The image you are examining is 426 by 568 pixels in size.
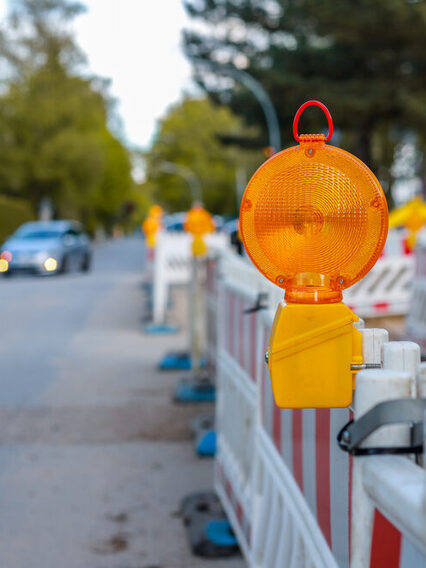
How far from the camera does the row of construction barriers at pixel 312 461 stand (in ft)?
4.74

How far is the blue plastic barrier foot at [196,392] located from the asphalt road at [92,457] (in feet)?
0.43

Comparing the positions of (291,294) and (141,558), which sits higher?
(291,294)

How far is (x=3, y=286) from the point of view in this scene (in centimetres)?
2234

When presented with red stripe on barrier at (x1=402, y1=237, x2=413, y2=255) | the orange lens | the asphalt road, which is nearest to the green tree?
red stripe on barrier at (x1=402, y1=237, x2=413, y2=255)

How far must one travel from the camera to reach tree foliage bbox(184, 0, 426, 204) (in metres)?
26.2

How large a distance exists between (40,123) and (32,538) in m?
51.0

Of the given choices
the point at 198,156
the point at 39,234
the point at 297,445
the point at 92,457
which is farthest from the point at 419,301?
the point at 198,156

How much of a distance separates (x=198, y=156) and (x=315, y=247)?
8249cm

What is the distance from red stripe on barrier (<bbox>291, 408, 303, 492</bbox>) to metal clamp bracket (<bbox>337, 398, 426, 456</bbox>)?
48.5 inches

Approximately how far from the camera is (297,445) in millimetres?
2807

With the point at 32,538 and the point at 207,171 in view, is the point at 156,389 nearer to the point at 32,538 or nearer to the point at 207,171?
the point at 32,538

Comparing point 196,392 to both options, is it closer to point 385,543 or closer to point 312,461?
point 312,461

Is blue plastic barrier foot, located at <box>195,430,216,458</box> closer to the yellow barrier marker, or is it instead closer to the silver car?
the yellow barrier marker

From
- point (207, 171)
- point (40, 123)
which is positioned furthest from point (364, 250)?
point (207, 171)
